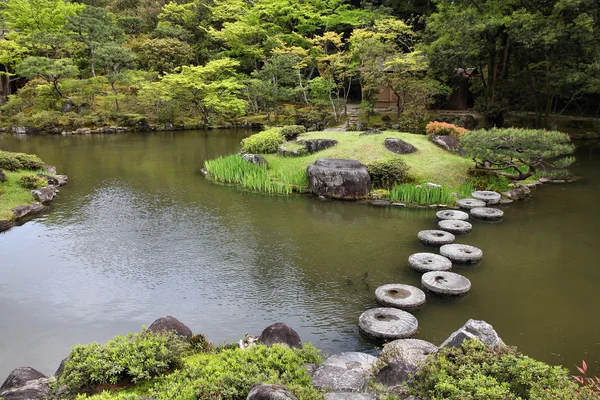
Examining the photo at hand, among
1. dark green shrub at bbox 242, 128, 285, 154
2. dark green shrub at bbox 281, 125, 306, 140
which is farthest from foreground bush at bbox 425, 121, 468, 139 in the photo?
dark green shrub at bbox 242, 128, 285, 154

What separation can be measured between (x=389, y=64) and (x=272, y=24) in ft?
44.1

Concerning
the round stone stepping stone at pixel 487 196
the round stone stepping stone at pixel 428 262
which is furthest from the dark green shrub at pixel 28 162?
the round stone stepping stone at pixel 487 196

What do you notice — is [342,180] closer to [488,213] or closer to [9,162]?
[488,213]

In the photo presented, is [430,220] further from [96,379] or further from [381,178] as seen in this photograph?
[96,379]

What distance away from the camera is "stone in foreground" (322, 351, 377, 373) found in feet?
17.8

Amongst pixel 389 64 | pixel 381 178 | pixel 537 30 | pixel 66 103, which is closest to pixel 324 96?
pixel 389 64

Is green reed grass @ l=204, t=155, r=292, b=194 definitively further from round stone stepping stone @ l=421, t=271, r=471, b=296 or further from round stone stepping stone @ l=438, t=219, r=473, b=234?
round stone stepping stone @ l=421, t=271, r=471, b=296

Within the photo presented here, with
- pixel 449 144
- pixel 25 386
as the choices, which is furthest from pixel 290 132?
pixel 25 386

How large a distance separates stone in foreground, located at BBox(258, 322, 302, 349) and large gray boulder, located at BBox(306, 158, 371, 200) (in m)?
8.02

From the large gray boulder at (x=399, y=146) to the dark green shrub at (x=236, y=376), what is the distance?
11.9m

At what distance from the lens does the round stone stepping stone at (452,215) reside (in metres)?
11.4

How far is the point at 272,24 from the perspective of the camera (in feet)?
106

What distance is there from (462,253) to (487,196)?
469 cm

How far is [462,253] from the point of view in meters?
9.09
